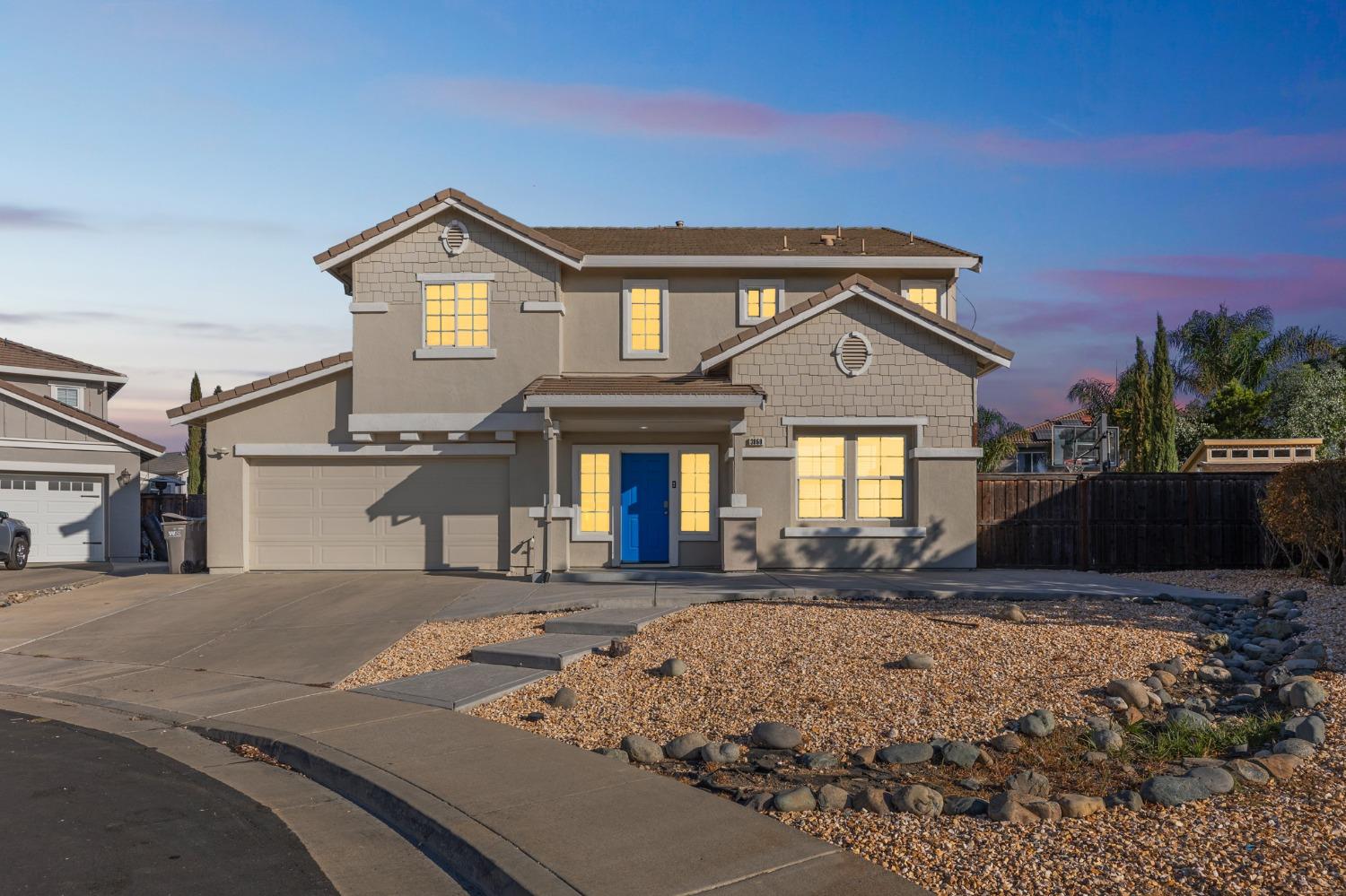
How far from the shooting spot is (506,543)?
19.5 meters

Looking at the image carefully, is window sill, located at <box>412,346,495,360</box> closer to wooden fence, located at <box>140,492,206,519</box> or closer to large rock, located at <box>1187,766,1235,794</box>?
wooden fence, located at <box>140,492,206,519</box>

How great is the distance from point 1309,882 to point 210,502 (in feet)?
60.9

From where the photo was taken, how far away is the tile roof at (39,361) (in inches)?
1158

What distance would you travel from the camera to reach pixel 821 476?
19094mm

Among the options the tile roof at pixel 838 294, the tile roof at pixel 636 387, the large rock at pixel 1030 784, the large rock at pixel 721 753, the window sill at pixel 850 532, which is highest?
the tile roof at pixel 838 294

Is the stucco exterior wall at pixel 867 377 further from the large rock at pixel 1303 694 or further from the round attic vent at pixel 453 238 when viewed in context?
the large rock at pixel 1303 694

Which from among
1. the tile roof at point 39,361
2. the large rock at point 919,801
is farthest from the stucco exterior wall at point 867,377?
the tile roof at point 39,361

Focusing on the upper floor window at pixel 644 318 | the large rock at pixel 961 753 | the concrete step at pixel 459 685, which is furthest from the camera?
the upper floor window at pixel 644 318

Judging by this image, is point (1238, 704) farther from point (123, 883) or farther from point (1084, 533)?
point (1084, 533)

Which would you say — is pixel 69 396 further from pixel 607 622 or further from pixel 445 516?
pixel 607 622

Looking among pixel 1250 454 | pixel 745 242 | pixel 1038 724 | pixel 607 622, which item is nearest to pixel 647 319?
pixel 745 242

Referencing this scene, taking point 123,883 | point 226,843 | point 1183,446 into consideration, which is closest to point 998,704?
point 226,843

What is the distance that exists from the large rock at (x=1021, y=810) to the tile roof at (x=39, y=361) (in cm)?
3034

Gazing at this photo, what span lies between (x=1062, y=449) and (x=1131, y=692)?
23012 mm
